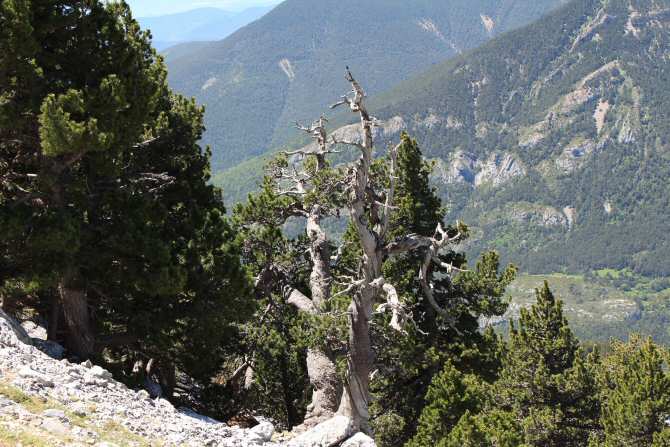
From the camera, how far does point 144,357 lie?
19797mm

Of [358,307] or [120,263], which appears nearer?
[120,263]

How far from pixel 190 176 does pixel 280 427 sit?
876 cm

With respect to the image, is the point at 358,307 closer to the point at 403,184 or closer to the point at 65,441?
the point at 403,184

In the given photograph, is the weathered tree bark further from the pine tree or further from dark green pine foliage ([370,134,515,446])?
the pine tree

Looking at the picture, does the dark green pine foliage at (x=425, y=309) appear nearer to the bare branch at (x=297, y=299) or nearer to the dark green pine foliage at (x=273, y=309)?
the bare branch at (x=297, y=299)

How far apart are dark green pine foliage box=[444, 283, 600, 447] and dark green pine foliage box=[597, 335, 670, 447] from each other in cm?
125

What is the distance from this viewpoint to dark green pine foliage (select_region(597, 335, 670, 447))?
2502cm

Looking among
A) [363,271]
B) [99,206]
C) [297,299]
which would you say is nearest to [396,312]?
[363,271]

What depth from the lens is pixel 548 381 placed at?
2733 centimetres

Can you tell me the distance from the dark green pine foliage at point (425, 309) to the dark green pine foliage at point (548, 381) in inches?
176

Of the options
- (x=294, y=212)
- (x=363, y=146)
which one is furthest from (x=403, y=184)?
(x=363, y=146)

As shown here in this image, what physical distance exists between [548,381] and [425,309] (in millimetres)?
8085

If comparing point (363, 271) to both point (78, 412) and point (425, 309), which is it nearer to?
point (425, 309)

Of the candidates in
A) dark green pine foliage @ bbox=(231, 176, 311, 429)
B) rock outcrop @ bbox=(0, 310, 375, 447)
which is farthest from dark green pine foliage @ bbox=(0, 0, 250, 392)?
dark green pine foliage @ bbox=(231, 176, 311, 429)
